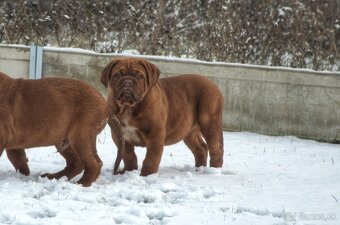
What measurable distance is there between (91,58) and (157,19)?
2.30 m

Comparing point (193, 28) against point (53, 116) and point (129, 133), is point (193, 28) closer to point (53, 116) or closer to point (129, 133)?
point (129, 133)

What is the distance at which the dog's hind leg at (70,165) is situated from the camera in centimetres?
626

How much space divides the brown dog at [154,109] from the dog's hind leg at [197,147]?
168 millimetres

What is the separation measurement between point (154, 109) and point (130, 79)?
43 cm

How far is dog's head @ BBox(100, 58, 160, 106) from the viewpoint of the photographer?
630 centimetres

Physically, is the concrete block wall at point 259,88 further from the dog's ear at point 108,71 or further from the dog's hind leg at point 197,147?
the dog's ear at point 108,71

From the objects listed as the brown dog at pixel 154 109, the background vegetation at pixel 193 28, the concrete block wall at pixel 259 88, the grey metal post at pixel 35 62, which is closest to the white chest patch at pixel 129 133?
the brown dog at pixel 154 109

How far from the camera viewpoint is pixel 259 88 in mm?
10664

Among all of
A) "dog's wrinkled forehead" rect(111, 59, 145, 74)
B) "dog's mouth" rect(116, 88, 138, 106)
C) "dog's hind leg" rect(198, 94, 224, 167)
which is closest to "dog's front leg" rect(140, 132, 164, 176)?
"dog's mouth" rect(116, 88, 138, 106)

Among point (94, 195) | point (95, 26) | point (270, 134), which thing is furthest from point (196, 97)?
point (95, 26)

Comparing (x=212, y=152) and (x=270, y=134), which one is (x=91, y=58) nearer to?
(x=270, y=134)

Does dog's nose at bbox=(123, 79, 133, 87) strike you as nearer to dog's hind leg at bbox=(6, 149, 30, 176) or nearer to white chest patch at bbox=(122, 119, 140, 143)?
white chest patch at bbox=(122, 119, 140, 143)

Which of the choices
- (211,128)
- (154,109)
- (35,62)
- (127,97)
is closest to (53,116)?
(127,97)

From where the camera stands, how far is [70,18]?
1307 cm
